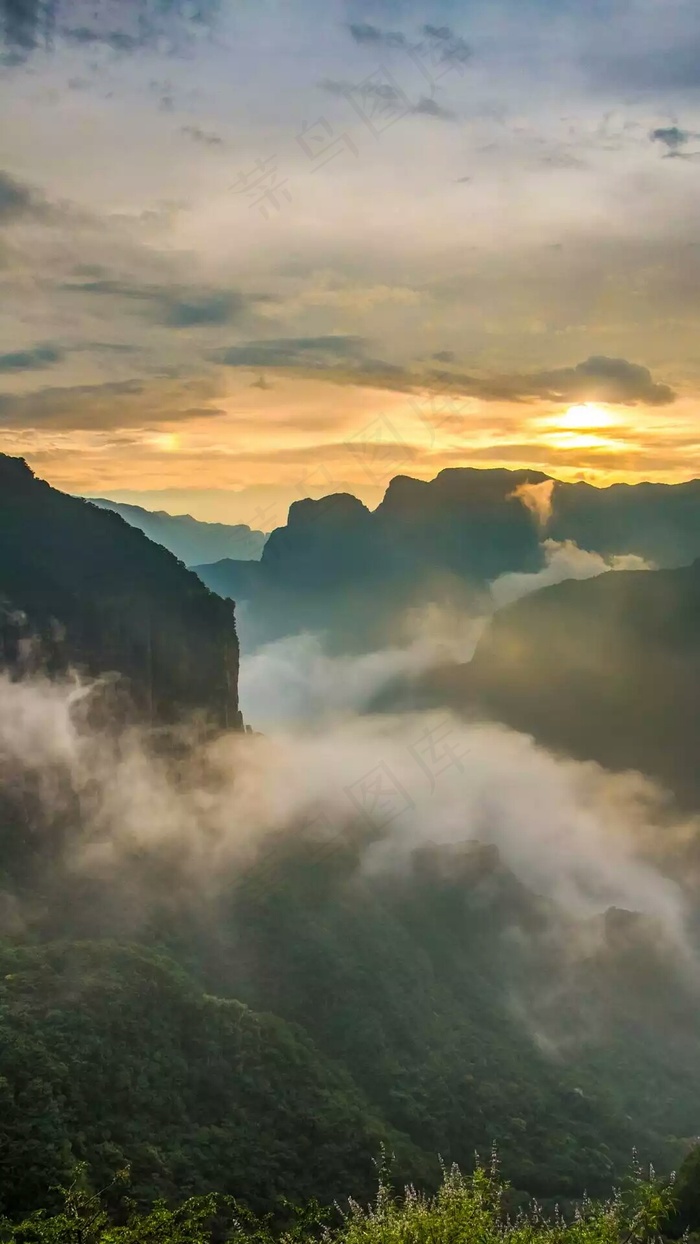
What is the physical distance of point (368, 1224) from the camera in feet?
129

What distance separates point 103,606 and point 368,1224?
73.0 m

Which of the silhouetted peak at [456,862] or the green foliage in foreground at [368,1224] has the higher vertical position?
the silhouetted peak at [456,862]

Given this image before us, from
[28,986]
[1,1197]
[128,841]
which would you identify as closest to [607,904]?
[128,841]

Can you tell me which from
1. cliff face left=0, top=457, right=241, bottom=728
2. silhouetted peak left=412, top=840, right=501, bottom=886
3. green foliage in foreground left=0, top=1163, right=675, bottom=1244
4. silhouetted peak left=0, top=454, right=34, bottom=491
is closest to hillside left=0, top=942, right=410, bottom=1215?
green foliage in foreground left=0, top=1163, right=675, bottom=1244

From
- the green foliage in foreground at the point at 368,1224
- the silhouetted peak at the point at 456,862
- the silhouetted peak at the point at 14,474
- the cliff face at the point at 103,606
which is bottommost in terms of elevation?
the green foliage in foreground at the point at 368,1224

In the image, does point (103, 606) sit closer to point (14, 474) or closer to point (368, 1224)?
point (14, 474)

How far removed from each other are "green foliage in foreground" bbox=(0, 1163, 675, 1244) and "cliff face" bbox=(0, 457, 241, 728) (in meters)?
55.8

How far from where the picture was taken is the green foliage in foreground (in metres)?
33.8

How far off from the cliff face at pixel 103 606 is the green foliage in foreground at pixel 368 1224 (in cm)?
5584

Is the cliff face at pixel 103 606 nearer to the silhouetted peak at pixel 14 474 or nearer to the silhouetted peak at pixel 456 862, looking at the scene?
the silhouetted peak at pixel 14 474

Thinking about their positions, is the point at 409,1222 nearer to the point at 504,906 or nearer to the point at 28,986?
the point at 28,986

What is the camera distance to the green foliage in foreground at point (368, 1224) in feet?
111

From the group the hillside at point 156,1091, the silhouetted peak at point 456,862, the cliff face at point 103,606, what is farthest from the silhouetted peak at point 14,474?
the silhouetted peak at point 456,862

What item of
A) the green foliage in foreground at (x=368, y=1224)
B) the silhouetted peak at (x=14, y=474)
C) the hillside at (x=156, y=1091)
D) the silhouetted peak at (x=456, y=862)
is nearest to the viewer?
the green foliage in foreground at (x=368, y=1224)
